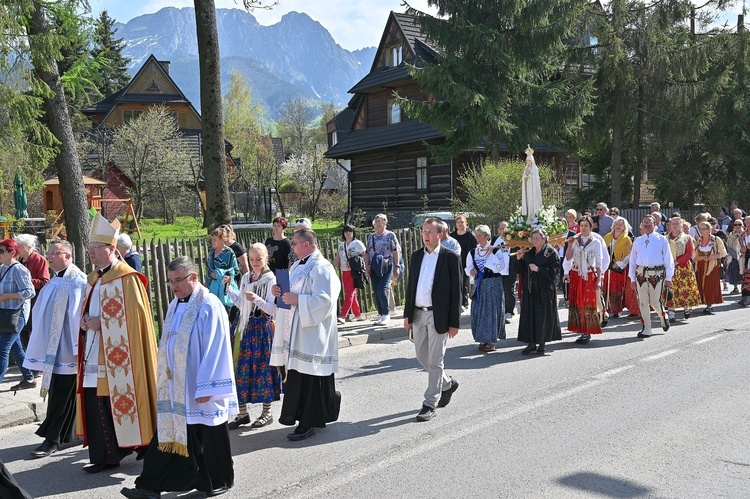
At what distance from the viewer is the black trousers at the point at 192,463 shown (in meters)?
5.32

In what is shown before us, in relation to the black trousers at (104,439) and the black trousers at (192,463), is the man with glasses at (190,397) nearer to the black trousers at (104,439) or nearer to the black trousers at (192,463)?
the black trousers at (192,463)

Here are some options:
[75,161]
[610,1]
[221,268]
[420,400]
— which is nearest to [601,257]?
[420,400]

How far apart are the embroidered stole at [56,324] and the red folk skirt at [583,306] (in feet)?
25.6

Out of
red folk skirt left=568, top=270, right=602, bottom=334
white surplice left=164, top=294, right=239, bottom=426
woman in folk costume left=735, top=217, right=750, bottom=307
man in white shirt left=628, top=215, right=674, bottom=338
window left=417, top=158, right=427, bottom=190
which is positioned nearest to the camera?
white surplice left=164, top=294, right=239, bottom=426

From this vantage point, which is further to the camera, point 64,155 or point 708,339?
point 64,155

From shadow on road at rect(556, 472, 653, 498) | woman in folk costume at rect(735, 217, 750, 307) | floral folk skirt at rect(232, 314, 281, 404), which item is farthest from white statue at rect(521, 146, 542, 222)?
shadow on road at rect(556, 472, 653, 498)

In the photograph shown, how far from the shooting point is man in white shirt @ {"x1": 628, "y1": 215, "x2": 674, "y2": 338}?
12.1m

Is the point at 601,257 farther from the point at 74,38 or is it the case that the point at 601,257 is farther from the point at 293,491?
the point at 74,38

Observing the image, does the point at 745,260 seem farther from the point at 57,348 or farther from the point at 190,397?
the point at 57,348

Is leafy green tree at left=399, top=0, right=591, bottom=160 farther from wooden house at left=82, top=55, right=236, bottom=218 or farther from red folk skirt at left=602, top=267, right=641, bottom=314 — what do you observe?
wooden house at left=82, top=55, right=236, bottom=218

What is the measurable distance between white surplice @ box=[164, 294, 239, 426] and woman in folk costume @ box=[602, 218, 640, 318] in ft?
32.2

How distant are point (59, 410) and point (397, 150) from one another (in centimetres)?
2987

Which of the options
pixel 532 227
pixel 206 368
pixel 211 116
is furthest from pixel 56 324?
pixel 532 227

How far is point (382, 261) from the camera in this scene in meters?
12.9
